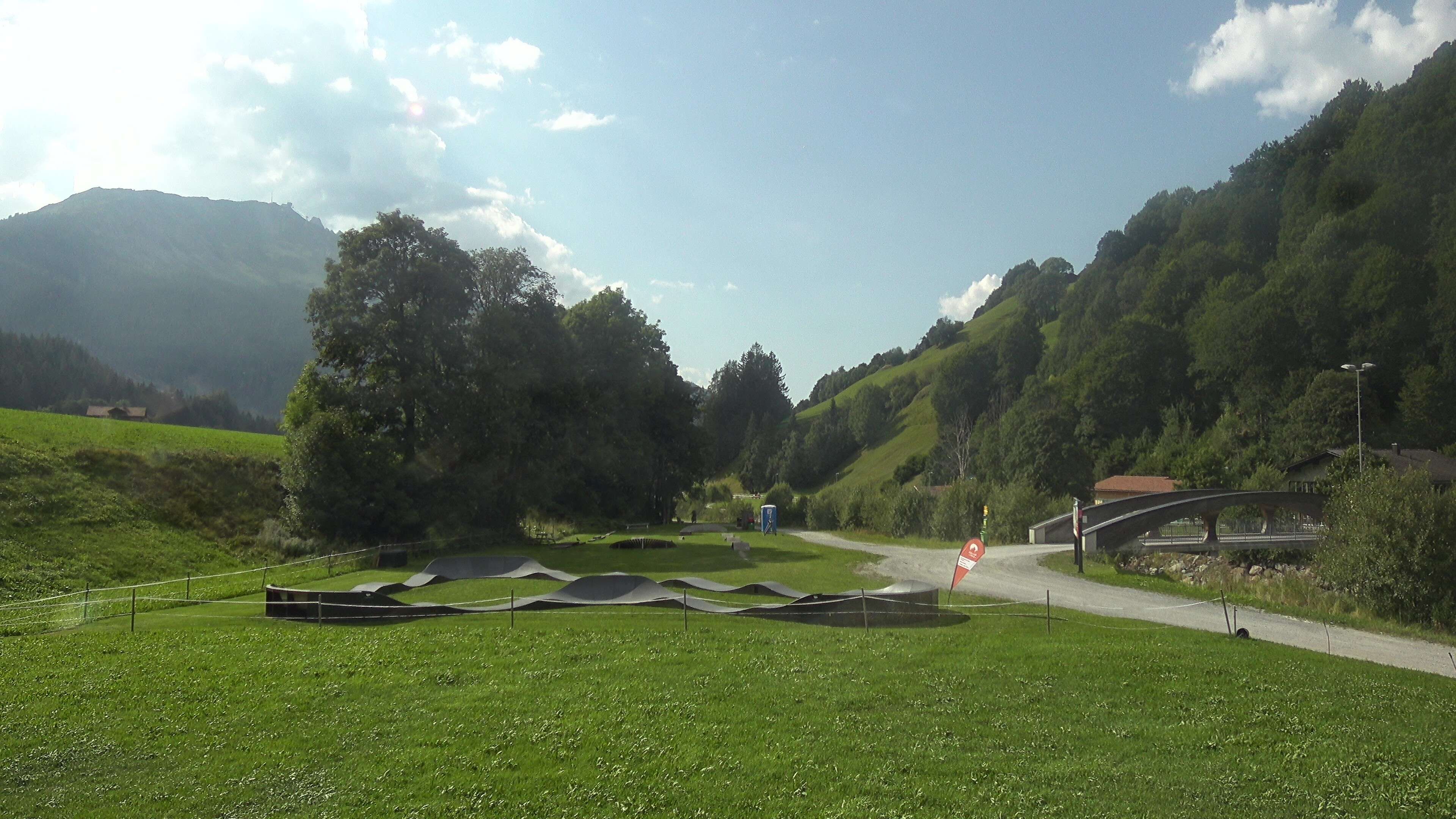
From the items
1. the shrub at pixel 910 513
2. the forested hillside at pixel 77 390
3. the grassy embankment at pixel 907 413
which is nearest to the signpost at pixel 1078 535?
the shrub at pixel 910 513

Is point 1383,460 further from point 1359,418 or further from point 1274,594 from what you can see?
point 1274,594

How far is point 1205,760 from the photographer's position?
896 cm

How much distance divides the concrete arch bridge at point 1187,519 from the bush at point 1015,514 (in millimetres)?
2426

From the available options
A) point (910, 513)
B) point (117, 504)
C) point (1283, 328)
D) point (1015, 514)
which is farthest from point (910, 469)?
point (117, 504)

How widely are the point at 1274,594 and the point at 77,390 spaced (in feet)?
357

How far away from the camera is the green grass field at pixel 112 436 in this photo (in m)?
35.2

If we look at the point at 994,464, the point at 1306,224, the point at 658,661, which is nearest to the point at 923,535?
the point at 994,464

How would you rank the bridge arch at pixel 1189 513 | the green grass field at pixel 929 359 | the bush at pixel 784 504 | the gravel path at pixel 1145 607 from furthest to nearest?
the green grass field at pixel 929 359, the bush at pixel 784 504, the bridge arch at pixel 1189 513, the gravel path at pixel 1145 607

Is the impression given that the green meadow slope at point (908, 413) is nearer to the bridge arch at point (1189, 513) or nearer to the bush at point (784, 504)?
the bush at point (784, 504)

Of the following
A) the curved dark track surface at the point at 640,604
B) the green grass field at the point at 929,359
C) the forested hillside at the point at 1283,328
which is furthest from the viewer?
the green grass field at the point at 929,359

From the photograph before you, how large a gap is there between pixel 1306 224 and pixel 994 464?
39599 mm

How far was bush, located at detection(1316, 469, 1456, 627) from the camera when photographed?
23.9m

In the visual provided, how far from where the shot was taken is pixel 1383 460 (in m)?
45.8

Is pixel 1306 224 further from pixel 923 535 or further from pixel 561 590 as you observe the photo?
pixel 561 590
